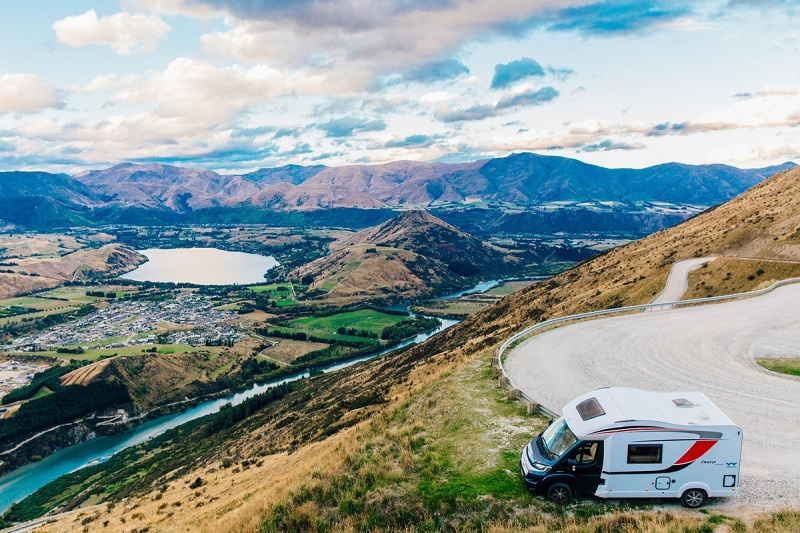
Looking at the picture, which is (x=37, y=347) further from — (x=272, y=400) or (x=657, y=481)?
(x=657, y=481)

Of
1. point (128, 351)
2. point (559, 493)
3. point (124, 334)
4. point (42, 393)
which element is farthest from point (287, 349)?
point (559, 493)

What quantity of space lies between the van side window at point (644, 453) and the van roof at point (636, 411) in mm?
660

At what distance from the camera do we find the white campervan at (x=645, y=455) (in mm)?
13859

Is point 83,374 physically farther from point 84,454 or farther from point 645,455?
point 645,455

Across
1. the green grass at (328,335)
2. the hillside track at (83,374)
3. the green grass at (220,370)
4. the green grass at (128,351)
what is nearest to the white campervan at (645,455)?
the hillside track at (83,374)

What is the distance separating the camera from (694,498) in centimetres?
1429

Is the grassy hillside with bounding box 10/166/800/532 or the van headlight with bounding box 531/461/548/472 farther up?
the van headlight with bounding box 531/461/548/472

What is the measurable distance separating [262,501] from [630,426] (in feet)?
44.5

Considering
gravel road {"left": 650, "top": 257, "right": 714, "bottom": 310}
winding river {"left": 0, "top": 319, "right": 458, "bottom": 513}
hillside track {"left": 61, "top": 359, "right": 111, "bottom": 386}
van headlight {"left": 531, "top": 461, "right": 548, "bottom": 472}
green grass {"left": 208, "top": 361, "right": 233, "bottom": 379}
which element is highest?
van headlight {"left": 531, "top": 461, "right": 548, "bottom": 472}

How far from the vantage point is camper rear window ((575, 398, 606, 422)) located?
14.9 metres

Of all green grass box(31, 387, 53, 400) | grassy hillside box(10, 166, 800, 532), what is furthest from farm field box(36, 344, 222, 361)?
grassy hillside box(10, 166, 800, 532)

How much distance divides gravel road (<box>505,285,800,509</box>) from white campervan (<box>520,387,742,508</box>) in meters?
1.30

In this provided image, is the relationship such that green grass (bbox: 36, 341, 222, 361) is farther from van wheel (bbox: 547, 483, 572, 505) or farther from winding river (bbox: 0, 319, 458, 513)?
van wheel (bbox: 547, 483, 572, 505)

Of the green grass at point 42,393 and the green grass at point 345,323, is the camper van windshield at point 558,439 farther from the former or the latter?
the green grass at point 345,323
